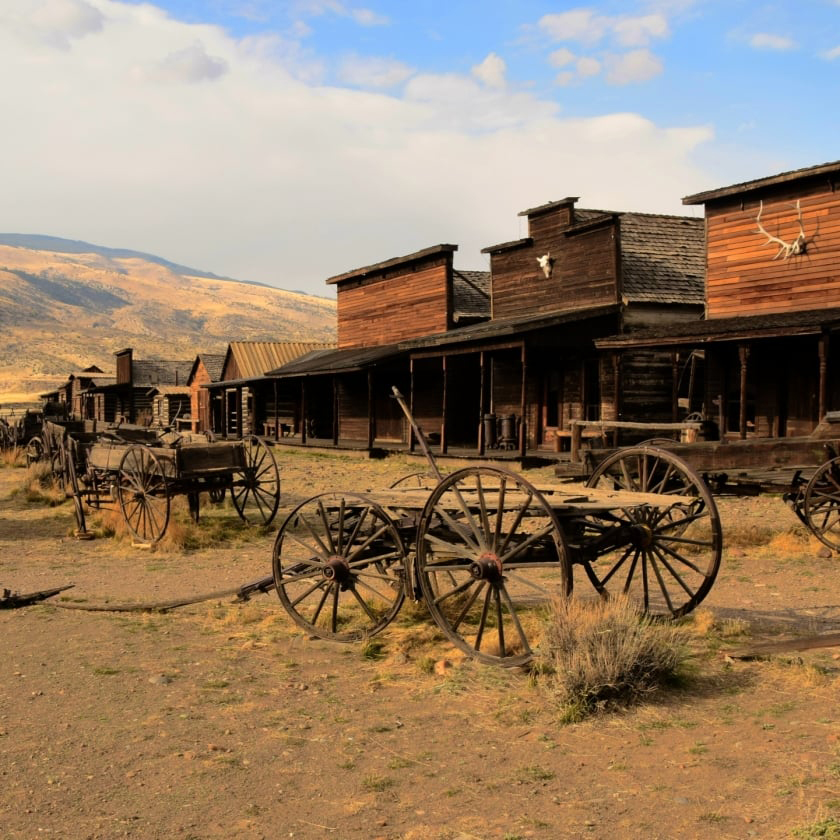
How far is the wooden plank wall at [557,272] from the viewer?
66.5 feet

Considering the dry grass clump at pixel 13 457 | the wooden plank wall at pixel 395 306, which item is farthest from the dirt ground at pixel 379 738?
the wooden plank wall at pixel 395 306

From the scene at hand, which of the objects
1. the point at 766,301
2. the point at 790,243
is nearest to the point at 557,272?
the point at 766,301

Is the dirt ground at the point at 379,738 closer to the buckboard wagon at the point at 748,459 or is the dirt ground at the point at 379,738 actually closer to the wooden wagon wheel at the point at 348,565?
the wooden wagon wheel at the point at 348,565

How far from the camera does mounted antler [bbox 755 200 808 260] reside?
16734 mm

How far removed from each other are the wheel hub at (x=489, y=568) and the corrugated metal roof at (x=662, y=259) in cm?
1488

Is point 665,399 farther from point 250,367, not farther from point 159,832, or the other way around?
point 250,367

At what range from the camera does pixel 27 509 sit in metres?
15.7

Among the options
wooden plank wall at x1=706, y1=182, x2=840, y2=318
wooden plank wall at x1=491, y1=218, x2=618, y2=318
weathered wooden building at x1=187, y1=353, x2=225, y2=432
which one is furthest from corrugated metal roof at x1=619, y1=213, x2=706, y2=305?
weathered wooden building at x1=187, y1=353, x2=225, y2=432

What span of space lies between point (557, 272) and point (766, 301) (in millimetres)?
5798

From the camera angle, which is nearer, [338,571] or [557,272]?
[338,571]

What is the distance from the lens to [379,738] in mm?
4891

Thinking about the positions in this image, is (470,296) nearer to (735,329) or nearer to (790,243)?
(790,243)

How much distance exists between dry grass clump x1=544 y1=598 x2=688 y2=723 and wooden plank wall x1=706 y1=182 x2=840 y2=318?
13.0 meters

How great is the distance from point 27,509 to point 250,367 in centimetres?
2363
